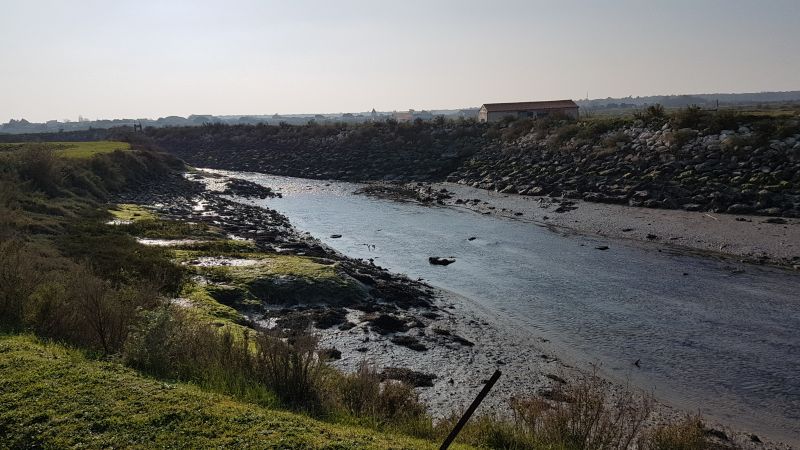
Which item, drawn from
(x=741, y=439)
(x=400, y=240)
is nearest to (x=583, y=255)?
(x=400, y=240)

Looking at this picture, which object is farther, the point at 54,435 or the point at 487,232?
the point at 487,232

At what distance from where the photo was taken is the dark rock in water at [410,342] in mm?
14484

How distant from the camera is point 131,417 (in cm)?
694

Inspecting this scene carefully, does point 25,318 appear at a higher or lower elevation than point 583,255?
higher

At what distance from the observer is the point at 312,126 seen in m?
87.1

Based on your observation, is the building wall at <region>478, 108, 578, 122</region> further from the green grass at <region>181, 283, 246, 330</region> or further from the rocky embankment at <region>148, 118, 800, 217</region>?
the green grass at <region>181, 283, 246, 330</region>

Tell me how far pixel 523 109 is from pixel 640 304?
6480cm

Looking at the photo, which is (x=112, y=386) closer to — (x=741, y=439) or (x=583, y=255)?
(x=741, y=439)

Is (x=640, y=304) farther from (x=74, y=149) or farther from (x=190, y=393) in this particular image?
(x=74, y=149)

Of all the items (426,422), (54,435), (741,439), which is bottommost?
(741,439)

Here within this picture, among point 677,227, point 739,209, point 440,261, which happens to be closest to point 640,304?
point 440,261

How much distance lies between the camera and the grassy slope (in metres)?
6.53

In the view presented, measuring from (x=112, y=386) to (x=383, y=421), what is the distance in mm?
3700

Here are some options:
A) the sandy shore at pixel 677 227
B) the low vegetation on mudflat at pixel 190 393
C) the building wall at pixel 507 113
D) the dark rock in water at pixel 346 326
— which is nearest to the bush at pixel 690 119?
the sandy shore at pixel 677 227
